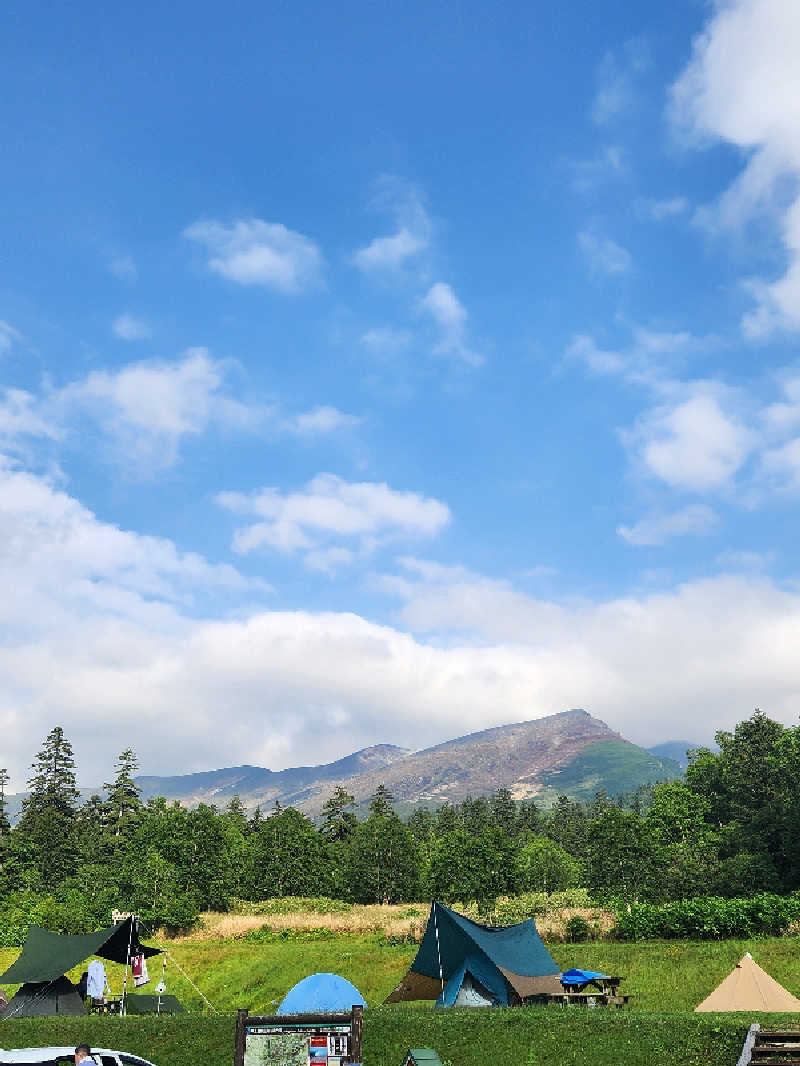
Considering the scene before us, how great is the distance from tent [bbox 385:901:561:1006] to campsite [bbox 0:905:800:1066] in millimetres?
1063

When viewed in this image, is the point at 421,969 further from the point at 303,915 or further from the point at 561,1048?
the point at 303,915

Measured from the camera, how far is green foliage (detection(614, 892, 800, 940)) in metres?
39.1

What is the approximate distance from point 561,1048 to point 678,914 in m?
22.3

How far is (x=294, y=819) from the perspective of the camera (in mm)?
80062

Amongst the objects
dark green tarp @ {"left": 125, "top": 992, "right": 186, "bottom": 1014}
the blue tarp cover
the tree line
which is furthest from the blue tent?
the tree line

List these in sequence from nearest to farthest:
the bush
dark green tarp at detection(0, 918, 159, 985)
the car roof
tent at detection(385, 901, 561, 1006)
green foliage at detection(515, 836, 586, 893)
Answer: the car roof, tent at detection(385, 901, 561, 1006), dark green tarp at detection(0, 918, 159, 985), the bush, green foliage at detection(515, 836, 586, 893)

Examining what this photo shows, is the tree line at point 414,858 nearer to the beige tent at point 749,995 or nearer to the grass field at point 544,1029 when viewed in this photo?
the grass field at point 544,1029

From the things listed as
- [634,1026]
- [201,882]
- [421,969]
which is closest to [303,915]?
[201,882]

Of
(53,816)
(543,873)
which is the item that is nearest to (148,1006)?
(543,873)

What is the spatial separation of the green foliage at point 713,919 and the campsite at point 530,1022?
1.80m

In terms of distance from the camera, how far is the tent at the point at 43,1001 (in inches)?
1161

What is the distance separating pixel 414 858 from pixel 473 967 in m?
37.9

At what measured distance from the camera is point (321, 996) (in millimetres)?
25125

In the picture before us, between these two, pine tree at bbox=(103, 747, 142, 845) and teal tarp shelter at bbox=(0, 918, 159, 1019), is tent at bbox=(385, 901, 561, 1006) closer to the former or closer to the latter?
teal tarp shelter at bbox=(0, 918, 159, 1019)
